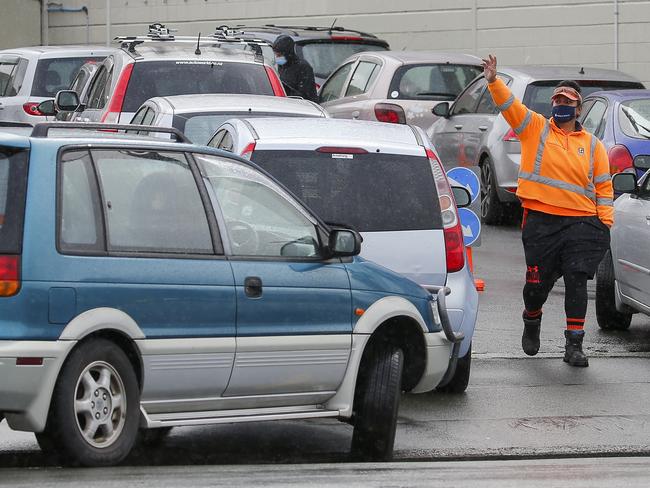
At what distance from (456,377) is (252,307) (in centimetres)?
263

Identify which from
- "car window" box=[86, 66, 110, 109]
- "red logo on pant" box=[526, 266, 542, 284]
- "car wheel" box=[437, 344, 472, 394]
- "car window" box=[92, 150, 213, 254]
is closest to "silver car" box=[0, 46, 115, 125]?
"car window" box=[86, 66, 110, 109]

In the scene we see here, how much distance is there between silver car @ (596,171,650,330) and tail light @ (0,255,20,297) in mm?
5786

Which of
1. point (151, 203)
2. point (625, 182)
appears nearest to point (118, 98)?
point (625, 182)

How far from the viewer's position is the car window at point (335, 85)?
20.8 m

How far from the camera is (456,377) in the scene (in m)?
9.81

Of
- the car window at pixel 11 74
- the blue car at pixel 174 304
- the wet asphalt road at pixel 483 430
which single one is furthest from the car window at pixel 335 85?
the blue car at pixel 174 304

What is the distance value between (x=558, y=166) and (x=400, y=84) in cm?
883

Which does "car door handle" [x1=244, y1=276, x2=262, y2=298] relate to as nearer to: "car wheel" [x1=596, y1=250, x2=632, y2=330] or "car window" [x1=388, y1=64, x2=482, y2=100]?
"car wheel" [x1=596, y1=250, x2=632, y2=330]

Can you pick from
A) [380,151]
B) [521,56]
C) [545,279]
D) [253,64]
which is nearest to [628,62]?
[521,56]

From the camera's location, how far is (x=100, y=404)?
23.2 feet

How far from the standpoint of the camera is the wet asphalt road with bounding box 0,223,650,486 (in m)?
7.86

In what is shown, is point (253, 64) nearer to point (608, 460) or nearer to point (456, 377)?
point (456, 377)

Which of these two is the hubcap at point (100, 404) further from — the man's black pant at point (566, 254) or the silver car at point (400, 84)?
the silver car at point (400, 84)

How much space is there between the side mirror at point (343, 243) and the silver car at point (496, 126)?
9.71 metres
